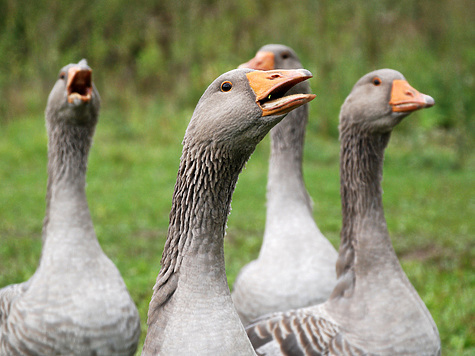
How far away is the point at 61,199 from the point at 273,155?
1.75 metres

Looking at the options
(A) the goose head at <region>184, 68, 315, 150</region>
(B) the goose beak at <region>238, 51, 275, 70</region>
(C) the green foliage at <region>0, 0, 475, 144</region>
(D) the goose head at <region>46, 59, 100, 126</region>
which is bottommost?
(A) the goose head at <region>184, 68, 315, 150</region>

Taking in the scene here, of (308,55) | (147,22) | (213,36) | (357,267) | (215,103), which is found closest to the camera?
(215,103)

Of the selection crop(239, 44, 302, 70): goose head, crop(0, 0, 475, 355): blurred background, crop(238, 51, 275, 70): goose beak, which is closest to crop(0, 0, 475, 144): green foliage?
crop(0, 0, 475, 355): blurred background

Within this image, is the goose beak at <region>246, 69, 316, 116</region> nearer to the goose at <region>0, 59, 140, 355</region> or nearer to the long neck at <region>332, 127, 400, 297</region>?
the long neck at <region>332, 127, 400, 297</region>

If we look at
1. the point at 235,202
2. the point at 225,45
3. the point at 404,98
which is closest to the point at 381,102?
the point at 404,98

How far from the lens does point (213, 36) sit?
59.0ft

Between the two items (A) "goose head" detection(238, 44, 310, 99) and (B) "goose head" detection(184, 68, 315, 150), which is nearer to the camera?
(B) "goose head" detection(184, 68, 315, 150)

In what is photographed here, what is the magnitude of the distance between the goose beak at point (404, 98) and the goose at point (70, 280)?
6.50ft

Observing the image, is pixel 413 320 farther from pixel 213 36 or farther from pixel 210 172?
pixel 213 36

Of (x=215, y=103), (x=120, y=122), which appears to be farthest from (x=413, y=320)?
(x=120, y=122)

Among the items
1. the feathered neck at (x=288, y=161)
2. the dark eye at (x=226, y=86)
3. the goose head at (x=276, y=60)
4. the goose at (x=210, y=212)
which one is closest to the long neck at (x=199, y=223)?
the goose at (x=210, y=212)

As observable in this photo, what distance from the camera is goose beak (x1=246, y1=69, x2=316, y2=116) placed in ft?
7.66

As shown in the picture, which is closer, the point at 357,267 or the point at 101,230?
the point at 357,267

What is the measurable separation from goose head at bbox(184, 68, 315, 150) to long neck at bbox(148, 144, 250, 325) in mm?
85
